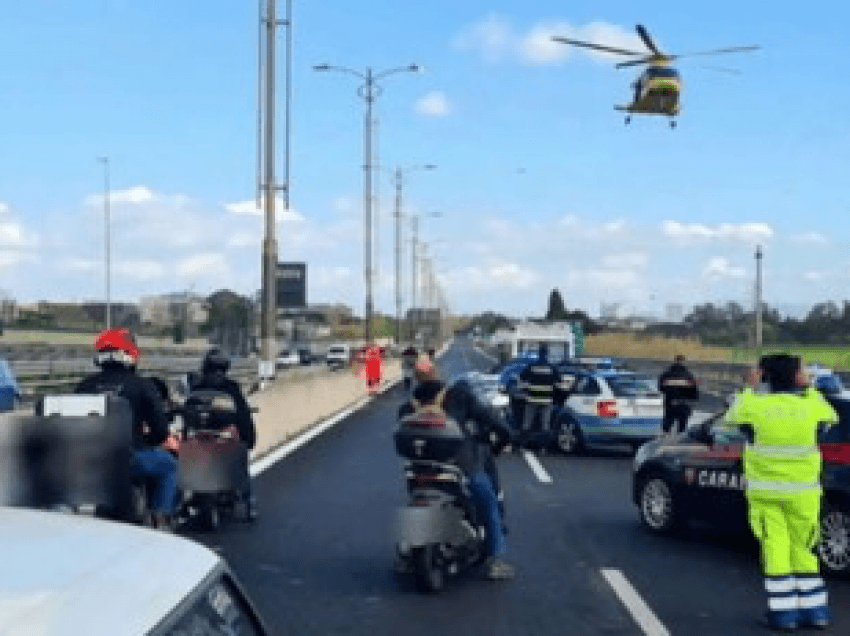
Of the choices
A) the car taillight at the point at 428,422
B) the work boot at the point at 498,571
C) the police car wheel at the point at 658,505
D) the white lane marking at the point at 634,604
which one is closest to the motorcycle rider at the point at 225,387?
the car taillight at the point at 428,422

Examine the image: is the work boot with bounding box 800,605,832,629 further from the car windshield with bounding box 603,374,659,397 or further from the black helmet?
the car windshield with bounding box 603,374,659,397

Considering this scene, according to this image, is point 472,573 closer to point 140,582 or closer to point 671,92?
point 140,582

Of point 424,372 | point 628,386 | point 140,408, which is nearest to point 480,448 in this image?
point 424,372

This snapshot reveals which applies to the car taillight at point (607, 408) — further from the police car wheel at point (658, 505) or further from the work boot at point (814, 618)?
the work boot at point (814, 618)

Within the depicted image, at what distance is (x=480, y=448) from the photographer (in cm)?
1054

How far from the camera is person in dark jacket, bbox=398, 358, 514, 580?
10438 mm

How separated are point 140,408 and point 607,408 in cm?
1491

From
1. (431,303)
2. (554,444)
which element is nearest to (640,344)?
(431,303)

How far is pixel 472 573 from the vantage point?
Result: 1119cm

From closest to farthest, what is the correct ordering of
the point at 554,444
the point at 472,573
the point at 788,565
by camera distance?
the point at 788,565 → the point at 472,573 → the point at 554,444

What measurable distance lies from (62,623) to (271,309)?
2645 cm

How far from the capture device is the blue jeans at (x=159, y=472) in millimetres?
9781

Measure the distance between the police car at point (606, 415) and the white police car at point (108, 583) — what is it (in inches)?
823

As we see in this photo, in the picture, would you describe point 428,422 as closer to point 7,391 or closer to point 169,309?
point 7,391
